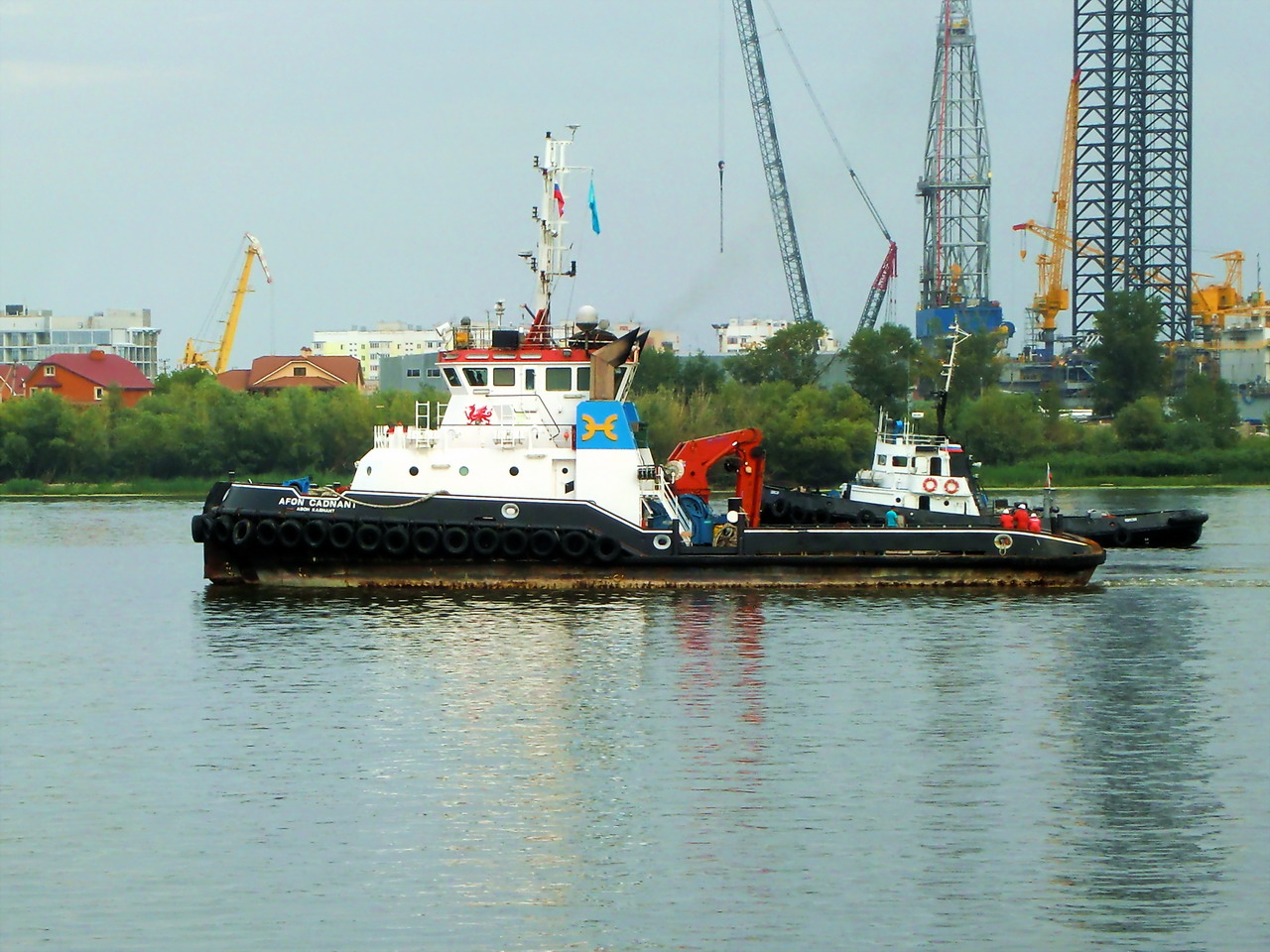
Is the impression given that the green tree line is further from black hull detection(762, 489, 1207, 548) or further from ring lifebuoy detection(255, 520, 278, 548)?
ring lifebuoy detection(255, 520, 278, 548)

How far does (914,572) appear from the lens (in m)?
35.6

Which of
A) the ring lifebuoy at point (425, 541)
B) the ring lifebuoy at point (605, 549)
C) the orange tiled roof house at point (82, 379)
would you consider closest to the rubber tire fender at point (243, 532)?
the ring lifebuoy at point (425, 541)

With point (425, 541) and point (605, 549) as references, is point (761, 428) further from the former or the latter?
point (425, 541)

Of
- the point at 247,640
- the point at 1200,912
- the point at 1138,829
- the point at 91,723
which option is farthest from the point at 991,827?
the point at 247,640

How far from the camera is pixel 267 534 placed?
3469 centimetres

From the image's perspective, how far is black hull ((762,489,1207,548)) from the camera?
41.5 metres

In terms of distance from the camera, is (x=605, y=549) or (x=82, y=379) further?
(x=82, y=379)

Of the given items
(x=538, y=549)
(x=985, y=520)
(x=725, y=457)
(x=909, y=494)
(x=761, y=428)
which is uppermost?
(x=761, y=428)

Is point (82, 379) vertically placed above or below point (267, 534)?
above

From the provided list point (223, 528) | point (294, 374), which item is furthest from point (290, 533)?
point (294, 374)

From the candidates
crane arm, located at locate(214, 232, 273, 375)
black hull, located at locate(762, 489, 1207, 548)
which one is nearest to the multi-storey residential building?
crane arm, located at locate(214, 232, 273, 375)

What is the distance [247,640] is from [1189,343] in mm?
99032

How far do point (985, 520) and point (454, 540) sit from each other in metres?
11.9

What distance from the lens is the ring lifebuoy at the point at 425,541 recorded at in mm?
34219
